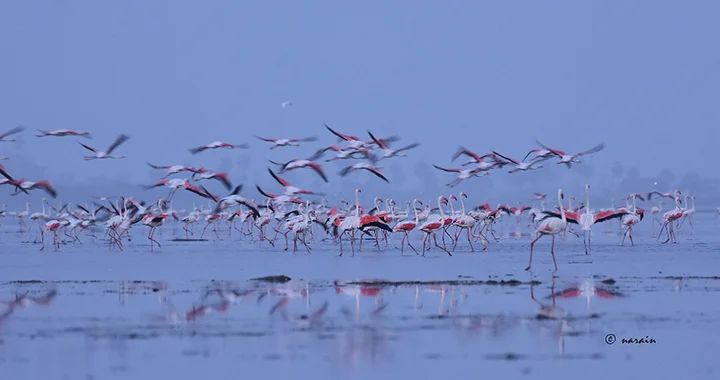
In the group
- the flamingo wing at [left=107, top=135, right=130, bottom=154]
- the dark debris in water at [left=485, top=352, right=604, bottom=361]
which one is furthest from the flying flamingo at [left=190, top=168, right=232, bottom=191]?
the dark debris in water at [left=485, top=352, right=604, bottom=361]

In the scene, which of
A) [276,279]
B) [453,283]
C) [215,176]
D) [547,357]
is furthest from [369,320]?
[215,176]

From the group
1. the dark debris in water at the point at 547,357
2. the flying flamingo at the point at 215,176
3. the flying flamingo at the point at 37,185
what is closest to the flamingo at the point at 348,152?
the flying flamingo at the point at 215,176

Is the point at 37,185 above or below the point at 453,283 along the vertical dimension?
above

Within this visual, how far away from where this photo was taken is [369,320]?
11492 mm

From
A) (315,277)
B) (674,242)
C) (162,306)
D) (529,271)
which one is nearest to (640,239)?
(674,242)

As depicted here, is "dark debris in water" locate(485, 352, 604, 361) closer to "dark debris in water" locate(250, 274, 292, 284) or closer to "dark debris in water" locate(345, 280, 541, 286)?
"dark debris in water" locate(345, 280, 541, 286)

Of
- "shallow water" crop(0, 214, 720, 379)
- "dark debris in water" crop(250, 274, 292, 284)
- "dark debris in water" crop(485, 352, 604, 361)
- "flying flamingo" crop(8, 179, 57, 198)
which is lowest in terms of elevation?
"dark debris in water" crop(485, 352, 604, 361)

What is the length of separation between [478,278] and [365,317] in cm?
478

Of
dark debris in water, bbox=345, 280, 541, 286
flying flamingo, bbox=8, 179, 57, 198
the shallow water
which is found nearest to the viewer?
the shallow water

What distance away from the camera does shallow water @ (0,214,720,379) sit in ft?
29.7

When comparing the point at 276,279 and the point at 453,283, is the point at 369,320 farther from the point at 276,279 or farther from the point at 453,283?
the point at 276,279

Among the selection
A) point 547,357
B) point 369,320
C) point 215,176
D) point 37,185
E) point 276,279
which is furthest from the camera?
point 215,176

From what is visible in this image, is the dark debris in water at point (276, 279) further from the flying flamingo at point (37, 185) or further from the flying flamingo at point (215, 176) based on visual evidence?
the flying flamingo at point (37, 185)

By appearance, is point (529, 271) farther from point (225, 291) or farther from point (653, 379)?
point (653, 379)
